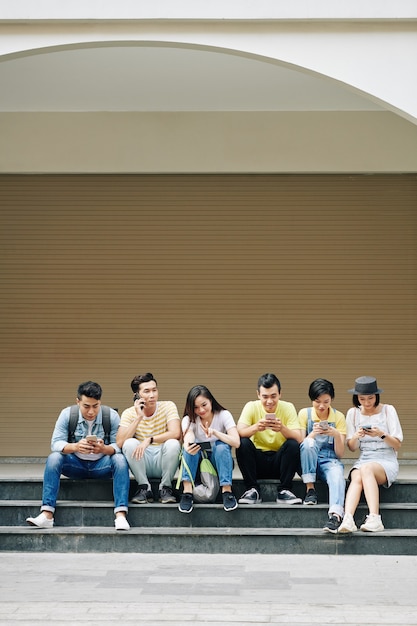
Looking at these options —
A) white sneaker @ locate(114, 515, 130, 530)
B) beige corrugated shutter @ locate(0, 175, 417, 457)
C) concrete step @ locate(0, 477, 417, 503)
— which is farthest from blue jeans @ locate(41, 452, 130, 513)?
beige corrugated shutter @ locate(0, 175, 417, 457)

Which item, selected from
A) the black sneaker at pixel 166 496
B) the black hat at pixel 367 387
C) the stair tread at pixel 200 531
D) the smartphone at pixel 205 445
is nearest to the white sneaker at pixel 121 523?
the stair tread at pixel 200 531

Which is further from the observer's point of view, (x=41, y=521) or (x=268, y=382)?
(x=268, y=382)

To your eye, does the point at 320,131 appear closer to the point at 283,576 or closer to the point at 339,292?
→ the point at 339,292

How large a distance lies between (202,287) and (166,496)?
2.93 metres

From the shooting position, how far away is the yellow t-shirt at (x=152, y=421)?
7.87 metres

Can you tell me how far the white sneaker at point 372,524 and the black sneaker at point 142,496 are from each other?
166 cm

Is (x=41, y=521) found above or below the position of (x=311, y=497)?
below

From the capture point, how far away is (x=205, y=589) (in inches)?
246

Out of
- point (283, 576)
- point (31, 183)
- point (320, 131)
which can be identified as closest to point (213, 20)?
point (320, 131)

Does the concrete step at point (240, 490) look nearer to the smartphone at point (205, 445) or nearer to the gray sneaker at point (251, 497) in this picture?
the gray sneaker at point (251, 497)

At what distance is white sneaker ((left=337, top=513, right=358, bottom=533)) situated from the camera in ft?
23.5

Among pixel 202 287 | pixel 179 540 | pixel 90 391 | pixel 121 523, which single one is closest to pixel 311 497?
pixel 179 540

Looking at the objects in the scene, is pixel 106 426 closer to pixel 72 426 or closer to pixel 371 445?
pixel 72 426

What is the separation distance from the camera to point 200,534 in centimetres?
740
